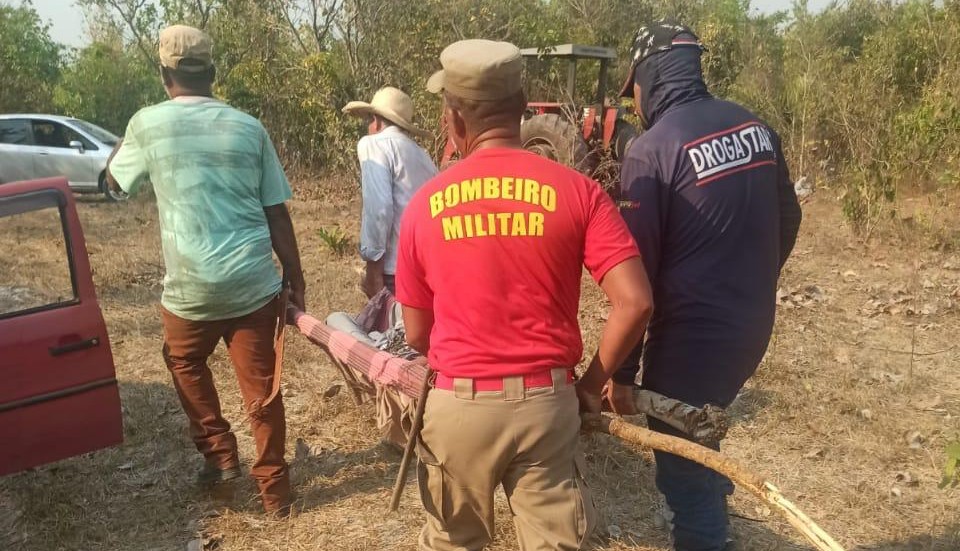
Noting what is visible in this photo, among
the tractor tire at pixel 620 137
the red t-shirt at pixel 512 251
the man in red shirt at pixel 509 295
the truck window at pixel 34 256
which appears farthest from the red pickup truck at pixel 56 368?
the tractor tire at pixel 620 137

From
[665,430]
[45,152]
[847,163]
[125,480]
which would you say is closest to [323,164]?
[45,152]

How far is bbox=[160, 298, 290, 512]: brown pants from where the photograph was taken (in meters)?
3.00

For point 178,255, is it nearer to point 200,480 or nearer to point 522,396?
point 200,480

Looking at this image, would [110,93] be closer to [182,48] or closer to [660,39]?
[182,48]

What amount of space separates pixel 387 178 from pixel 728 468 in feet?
7.19

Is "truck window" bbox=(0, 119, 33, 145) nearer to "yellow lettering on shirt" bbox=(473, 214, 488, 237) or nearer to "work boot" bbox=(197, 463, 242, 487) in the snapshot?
"work boot" bbox=(197, 463, 242, 487)

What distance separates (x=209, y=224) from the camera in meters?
2.85

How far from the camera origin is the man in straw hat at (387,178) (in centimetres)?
349

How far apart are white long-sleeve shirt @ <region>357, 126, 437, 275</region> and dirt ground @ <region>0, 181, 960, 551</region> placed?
1165mm

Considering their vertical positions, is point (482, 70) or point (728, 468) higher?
point (482, 70)

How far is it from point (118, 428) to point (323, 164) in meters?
10.4

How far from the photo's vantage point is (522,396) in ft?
5.71

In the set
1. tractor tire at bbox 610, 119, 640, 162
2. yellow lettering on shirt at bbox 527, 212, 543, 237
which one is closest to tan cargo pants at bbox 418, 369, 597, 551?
yellow lettering on shirt at bbox 527, 212, 543, 237

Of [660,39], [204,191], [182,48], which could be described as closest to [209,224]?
[204,191]
